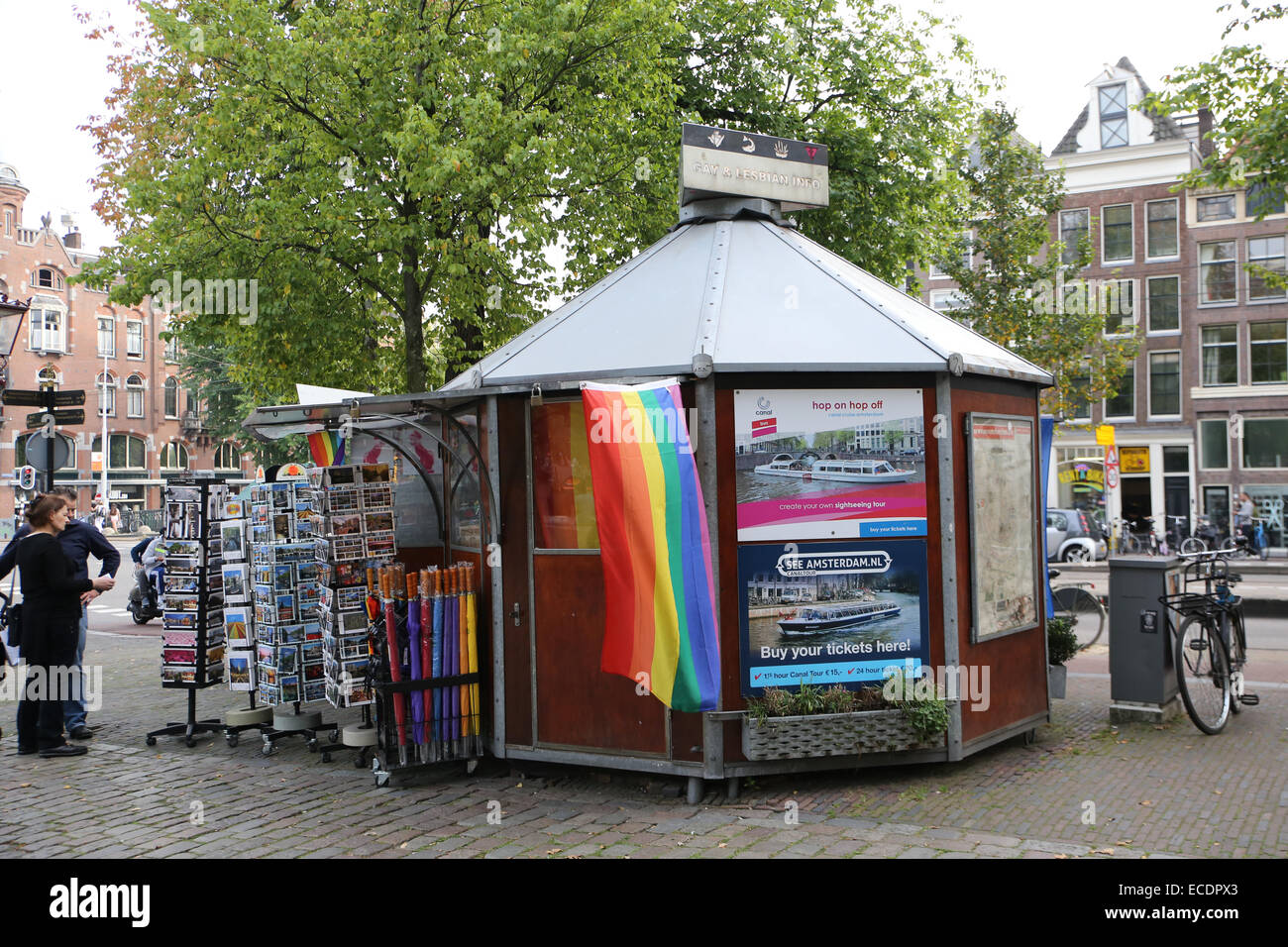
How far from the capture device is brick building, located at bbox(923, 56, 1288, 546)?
111ft

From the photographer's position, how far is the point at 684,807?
6.52 metres

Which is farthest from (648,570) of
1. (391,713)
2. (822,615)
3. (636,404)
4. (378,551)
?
(378,551)

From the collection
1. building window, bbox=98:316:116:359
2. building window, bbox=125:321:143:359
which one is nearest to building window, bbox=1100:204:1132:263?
building window, bbox=125:321:143:359

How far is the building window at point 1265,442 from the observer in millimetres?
33719

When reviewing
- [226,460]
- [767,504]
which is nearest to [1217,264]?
[767,504]

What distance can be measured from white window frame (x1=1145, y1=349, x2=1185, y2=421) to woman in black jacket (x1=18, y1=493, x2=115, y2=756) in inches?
1385

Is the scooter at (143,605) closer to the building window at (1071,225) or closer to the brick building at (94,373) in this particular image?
the building window at (1071,225)

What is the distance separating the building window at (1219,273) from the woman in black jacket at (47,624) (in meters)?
35.4

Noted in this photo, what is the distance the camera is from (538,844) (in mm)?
5852

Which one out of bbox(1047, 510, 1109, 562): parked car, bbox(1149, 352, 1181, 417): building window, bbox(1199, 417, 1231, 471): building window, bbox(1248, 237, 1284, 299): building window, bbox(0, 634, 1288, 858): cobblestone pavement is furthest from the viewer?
bbox(1149, 352, 1181, 417): building window

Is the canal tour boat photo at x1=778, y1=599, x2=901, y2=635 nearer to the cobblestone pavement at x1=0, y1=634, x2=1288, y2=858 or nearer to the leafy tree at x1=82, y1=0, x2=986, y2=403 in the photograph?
the cobblestone pavement at x1=0, y1=634, x2=1288, y2=858
